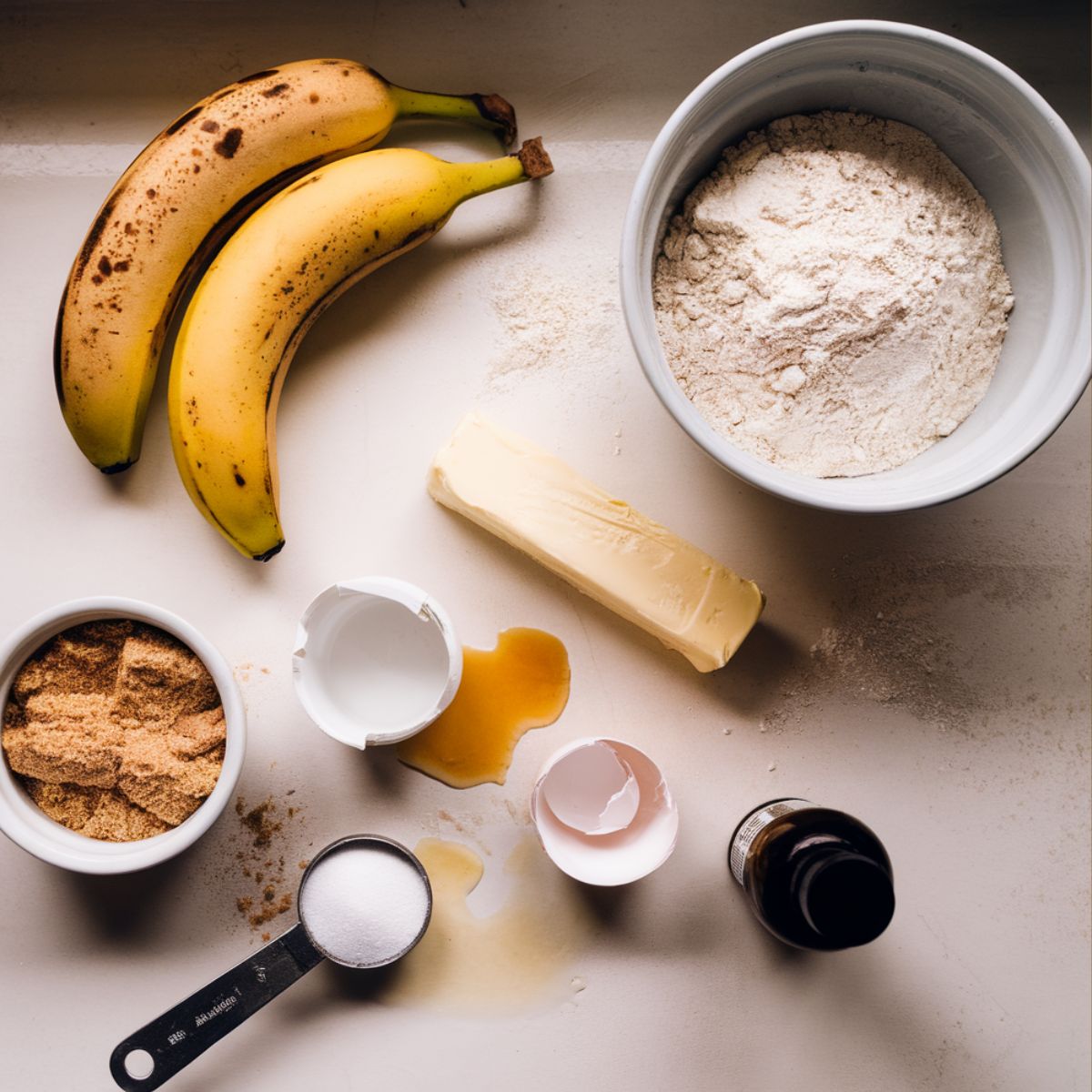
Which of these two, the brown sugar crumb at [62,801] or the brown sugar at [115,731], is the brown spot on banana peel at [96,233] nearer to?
the brown sugar at [115,731]

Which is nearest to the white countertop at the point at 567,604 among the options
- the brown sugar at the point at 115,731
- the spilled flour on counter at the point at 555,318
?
the spilled flour on counter at the point at 555,318

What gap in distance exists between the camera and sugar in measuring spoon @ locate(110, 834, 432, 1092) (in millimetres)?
889

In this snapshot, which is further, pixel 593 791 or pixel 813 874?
pixel 593 791

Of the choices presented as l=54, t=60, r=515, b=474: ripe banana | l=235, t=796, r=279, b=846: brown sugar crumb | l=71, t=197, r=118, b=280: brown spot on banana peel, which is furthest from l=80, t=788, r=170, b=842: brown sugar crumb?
l=71, t=197, r=118, b=280: brown spot on banana peel

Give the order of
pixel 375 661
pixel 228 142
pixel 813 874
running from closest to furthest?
pixel 813 874 < pixel 228 142 < pixel 375 661

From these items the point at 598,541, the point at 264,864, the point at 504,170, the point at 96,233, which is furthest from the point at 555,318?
the point at 264,864

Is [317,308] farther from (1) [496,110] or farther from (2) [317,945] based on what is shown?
(2) [317,945]

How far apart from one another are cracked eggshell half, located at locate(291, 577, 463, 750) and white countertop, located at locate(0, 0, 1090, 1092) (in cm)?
6

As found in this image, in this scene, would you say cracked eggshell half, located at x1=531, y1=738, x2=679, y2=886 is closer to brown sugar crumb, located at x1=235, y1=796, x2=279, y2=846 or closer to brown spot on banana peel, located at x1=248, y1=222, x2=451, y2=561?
brown sugar crumb, located at x1=235, y1=796, x2=279, y2=846

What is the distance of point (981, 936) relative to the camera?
1008 millimetres

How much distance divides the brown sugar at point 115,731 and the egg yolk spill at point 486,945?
29 cm

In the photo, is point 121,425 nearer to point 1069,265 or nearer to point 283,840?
point 283,840

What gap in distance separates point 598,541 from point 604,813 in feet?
1.02

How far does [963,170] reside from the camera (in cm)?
87
